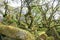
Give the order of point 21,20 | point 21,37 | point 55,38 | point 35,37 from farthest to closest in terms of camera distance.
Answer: point 21,20
point 55,38
point 35,37
point 21,37

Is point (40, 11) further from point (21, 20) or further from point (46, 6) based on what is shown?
point (21, 20)

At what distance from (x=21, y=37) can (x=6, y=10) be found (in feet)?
17.2

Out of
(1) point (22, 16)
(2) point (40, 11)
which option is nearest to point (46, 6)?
(2) point (40, 11)

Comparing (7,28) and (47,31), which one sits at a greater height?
(7,28)

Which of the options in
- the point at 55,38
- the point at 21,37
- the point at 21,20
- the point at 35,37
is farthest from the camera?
the point at 21,20

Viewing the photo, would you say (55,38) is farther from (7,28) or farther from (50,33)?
Result: (7,28)

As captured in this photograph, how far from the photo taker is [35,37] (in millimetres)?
11164

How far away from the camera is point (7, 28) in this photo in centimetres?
1045

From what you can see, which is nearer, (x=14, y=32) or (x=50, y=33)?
(x=14, y=32)

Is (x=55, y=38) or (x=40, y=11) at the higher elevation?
(x=40, y=11)

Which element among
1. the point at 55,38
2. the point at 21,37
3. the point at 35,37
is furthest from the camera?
the point at 55,38

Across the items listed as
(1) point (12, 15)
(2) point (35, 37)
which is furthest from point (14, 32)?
(1) point (12, 15)

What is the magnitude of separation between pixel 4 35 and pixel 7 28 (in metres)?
0.49

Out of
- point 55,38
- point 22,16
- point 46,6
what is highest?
point 46,6
